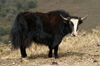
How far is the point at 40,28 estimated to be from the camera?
7.24m

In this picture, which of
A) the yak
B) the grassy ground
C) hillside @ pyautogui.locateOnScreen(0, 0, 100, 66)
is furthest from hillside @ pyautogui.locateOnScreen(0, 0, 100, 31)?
the yak

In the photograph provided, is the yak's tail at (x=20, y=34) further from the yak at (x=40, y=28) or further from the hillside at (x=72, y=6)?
the hillside at (x=72, y=6)

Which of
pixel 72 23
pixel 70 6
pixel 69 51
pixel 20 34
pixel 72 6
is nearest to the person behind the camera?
pixel 20 34

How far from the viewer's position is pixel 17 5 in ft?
178

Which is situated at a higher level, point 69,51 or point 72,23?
point 72,23

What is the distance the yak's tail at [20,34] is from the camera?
691 cm

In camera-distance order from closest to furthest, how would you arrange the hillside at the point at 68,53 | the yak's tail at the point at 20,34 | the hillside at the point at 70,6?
the hillside at the point at 68,53
the yak's tail at the point at 20,34
the hillside at the point at 70,6

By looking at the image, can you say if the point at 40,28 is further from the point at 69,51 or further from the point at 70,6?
the point at 70,6

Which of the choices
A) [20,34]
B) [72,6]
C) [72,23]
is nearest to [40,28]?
[20,34]

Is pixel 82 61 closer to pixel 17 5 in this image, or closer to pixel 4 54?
pixel 4 54

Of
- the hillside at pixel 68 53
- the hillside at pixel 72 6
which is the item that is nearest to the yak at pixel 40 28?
the hillside at pixel 68 53

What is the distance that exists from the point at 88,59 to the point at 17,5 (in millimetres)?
49112

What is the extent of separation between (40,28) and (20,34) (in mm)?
738

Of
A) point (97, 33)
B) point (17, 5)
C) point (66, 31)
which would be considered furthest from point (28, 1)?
point (66, 31)
